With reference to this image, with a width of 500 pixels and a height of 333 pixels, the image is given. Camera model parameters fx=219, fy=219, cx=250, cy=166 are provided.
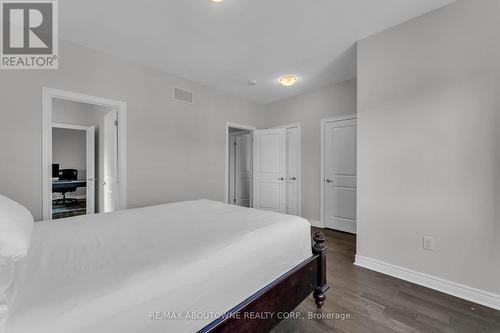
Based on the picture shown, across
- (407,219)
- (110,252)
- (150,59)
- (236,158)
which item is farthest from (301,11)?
(236,158)

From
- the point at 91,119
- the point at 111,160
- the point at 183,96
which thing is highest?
the point at 183,96

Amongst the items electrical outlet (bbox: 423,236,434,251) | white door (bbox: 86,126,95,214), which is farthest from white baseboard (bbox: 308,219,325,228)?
white door (bbox: 86,126,95,214)

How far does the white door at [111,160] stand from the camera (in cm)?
299

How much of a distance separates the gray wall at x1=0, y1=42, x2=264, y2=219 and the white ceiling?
0.24 meters

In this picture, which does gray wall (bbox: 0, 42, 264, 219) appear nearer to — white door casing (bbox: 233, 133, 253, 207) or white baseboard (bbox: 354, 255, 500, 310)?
white door casing (bbox: 233, 133, 253, 207)

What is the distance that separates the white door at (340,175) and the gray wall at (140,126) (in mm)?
1782

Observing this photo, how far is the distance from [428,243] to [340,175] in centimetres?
191

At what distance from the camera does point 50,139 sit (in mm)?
2359

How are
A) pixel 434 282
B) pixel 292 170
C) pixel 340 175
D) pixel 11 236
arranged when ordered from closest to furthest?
pixel 11 236, pixel 434 282, pixel 340 175, pixel 292 170

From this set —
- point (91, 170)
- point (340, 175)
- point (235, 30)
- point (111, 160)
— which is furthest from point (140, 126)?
point (340, 175)

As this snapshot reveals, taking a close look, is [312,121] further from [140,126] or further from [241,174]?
[140,126]

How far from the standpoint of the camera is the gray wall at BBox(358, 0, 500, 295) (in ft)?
5.91

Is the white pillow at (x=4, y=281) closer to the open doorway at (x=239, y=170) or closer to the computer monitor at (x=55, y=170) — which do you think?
the open doorway at (x=239, y=170)

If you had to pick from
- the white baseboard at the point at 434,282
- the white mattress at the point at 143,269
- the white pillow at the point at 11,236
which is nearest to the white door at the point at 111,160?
the white mattress at the point at 143,269
